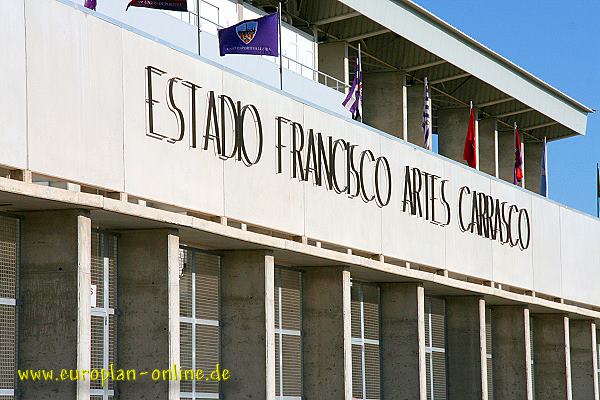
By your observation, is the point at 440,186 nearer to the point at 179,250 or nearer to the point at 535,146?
the point at 179,250

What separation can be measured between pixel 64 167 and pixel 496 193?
2043 centimetres

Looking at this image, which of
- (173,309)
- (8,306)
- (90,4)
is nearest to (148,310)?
(173,309)

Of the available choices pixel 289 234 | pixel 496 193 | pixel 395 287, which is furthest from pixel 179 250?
pixel 496 193

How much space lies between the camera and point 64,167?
1841 centimetres

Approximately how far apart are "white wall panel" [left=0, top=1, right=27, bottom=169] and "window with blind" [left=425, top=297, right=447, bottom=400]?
19.0m

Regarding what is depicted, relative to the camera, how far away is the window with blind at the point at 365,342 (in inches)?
1214

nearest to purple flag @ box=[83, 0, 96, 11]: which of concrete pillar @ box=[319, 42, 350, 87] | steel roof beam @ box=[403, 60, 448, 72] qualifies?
concrete pillar @ box=[319, 42, 350, 87]

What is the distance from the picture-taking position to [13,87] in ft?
57.3

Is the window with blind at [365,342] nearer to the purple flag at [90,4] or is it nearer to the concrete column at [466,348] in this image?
the concrete column at [466,348]

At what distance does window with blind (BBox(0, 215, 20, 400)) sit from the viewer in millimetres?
18859

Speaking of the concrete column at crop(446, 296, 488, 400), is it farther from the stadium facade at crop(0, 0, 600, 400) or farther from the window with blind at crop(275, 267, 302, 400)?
the window with blind at crop(275, 267, 302, 400)

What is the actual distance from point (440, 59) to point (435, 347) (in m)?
9.31

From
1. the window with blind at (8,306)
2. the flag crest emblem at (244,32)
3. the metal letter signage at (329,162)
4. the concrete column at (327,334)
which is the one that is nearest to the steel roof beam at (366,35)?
the metal letter signage at (329,162)

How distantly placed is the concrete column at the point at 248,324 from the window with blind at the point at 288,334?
2.46 metres
